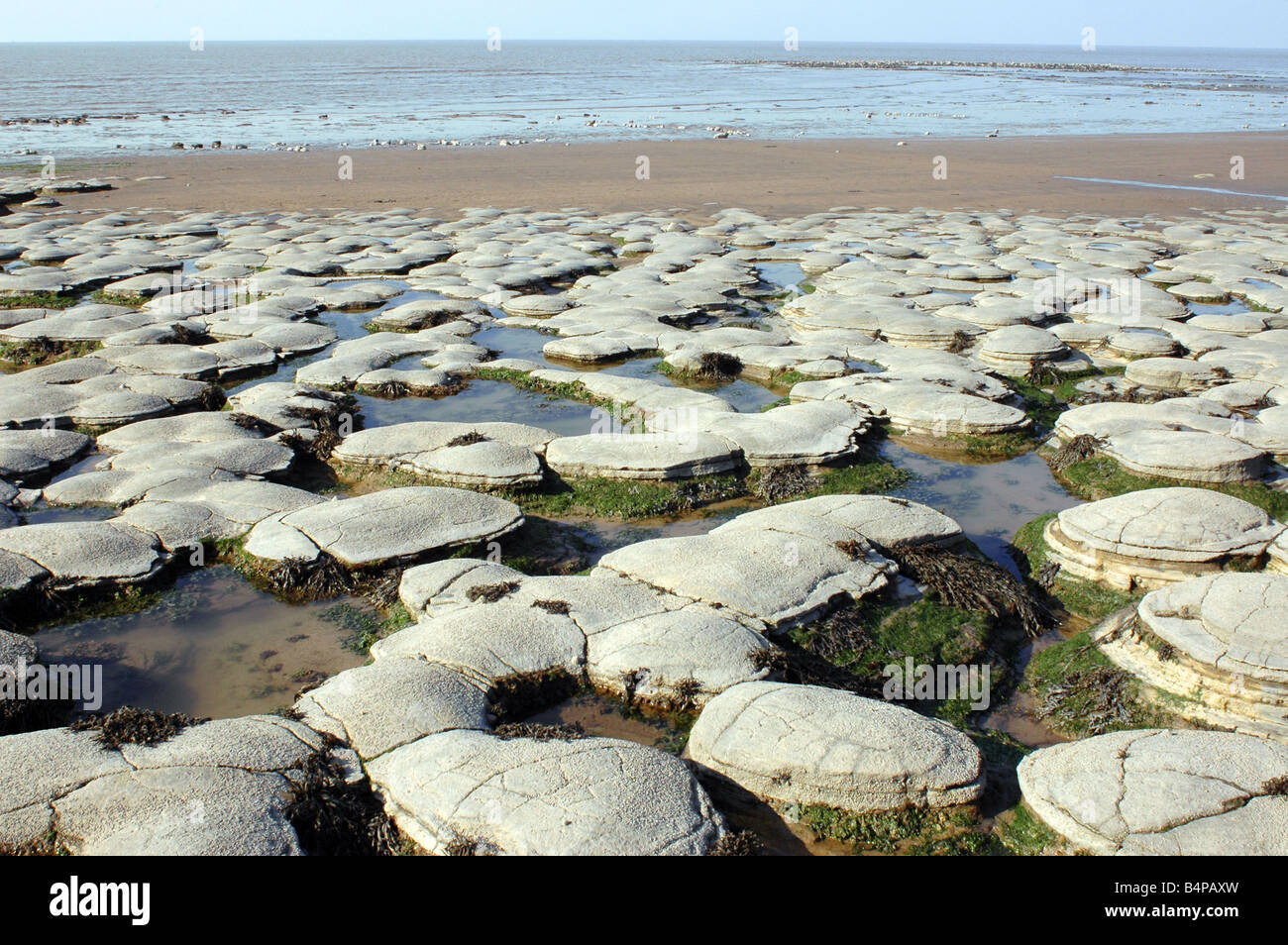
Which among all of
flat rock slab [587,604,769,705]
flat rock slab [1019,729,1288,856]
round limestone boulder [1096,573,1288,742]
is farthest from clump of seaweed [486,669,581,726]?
round limestone boulder [1096,573,1288,742]

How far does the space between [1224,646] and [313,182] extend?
2128 cm

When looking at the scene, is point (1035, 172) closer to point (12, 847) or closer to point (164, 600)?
point (164, 600)

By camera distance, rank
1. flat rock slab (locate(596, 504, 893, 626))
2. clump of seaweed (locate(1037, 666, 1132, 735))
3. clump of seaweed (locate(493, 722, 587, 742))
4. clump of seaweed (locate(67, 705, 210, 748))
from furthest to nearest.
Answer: flat rock slab (locate(596, 504, 893, 626)) < clump of seaweed (locate(1037, 666, 1132, 735)) < clump of seaweed (locate(493, 722, 587, 742)) < clump of seaweed (locate(67, 705, 210, 748))

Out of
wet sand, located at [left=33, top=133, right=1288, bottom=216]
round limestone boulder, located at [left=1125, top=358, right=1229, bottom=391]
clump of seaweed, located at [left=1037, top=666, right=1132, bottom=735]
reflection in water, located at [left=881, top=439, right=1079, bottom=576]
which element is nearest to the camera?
clump of seaweed, located at [left=1037, top=666, right=1132, bottom=735]

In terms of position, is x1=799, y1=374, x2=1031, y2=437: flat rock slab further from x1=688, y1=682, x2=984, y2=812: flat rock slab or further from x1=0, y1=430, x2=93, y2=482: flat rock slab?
x1=0, y1=430, x2=93, y2=482: flat rock slab

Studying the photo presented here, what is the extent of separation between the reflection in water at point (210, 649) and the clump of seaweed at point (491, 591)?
2.03 feet

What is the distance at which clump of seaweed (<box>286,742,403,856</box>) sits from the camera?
3.38 m

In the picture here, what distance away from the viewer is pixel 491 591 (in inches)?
196

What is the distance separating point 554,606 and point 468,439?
8.12 feet

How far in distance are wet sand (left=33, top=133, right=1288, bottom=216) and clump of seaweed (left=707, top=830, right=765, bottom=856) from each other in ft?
53.4

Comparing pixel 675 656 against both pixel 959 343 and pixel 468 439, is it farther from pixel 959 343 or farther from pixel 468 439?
pixel 959 343

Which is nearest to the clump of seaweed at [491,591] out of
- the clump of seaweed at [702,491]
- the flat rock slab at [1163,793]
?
the clump of seaweed at [702,491]

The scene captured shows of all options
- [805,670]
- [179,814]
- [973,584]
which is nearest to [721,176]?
[973,584]
